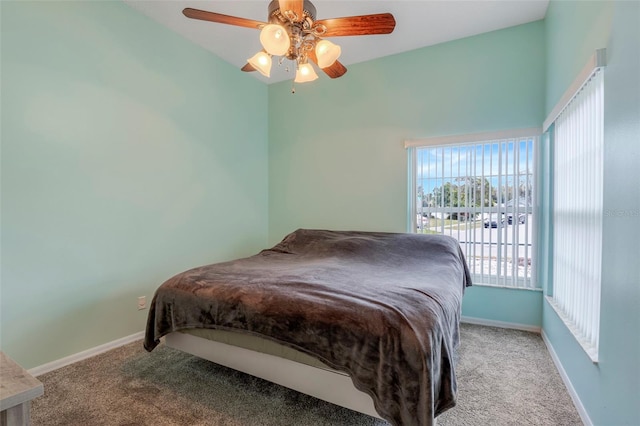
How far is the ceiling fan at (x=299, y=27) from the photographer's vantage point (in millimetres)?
1659

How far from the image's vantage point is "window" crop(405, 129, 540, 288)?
2.78 meters

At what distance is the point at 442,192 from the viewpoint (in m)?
3.13

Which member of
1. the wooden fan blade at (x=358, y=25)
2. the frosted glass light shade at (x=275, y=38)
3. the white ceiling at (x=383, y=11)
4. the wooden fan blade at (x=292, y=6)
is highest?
the white ceiling at (x=383, y=11)

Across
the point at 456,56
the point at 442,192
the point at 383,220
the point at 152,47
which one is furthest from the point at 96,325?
the point at 456,56

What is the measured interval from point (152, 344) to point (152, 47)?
2591 millimetres

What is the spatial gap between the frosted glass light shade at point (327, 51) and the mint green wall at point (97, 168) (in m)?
1.81

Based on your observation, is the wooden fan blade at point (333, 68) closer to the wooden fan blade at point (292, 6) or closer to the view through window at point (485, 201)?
the wooden fan blade at point (292, 6)

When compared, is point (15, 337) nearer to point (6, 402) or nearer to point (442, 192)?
point (6, 402)

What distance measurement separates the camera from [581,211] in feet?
5.81

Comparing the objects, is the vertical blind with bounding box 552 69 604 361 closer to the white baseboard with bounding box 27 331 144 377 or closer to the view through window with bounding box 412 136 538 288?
the view through window with bounding box 412 136 538 288

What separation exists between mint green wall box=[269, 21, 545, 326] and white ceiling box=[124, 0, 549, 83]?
6.2 inches

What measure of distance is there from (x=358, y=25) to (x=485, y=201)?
6.84ft

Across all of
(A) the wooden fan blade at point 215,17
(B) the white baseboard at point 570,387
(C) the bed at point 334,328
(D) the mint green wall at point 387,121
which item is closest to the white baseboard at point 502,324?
(D) the mint green wall at point 387,121

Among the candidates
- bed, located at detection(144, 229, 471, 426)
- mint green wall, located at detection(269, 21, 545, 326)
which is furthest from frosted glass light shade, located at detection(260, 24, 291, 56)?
mint green wall, located at detection(269, 21, 545, 326)
